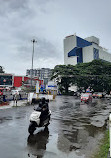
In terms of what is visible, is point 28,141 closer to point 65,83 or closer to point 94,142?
point 94,142

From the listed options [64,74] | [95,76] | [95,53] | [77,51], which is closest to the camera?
[95,76]

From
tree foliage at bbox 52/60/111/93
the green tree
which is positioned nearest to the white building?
the green tree

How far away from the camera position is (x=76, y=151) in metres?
4.99

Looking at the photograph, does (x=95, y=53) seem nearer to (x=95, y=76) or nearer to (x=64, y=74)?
(x=64, y=74)

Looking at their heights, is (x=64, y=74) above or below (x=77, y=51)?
below

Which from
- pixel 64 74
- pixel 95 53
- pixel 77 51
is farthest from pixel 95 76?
pixel 95 53

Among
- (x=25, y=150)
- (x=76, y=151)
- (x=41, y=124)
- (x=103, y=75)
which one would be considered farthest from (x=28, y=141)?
(x=103, y=75)

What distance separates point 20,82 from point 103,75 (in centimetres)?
4544

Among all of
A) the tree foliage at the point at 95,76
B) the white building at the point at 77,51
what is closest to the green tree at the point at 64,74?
the tree foliage at the point at 95,76

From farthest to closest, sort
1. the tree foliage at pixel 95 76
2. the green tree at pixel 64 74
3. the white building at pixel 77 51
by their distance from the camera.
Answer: the white building at pixel 77 51, the green tree at pixel 64 74, the tree foliage at pixel 95 76

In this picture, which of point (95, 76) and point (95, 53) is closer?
point (95, 76)

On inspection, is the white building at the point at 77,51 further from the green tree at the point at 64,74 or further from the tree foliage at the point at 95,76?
the tree foliage at the point at 95,76

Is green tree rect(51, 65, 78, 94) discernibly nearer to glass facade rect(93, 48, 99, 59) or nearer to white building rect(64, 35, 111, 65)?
white building rect(64, 35, 111, 65)

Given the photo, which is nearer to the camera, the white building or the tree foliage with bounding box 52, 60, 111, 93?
the tree foliage with bounding box 52, 60, 111, 93
